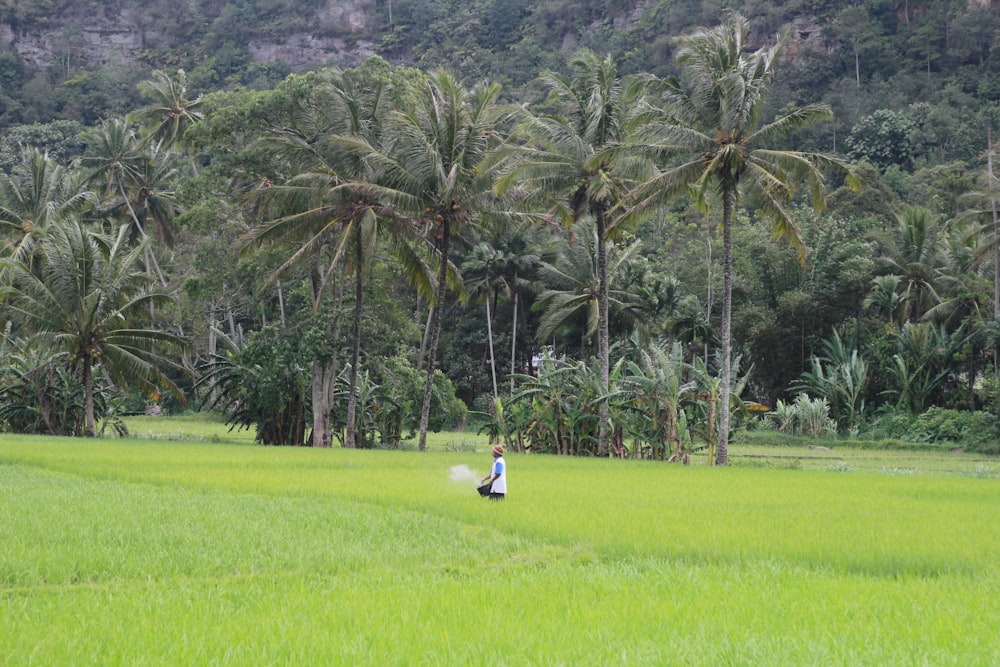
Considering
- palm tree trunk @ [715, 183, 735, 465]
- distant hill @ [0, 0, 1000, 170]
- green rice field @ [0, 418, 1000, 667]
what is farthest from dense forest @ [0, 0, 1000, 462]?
green rice field @ [0, 418, 1000, 667]

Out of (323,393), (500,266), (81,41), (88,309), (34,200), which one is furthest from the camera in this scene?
(81,41)

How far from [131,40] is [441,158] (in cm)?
7887

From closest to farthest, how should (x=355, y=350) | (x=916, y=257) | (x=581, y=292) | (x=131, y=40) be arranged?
(x=355, y=350) < (x=916, y=257) < (x=581, y=292) < (x=131, y=40)

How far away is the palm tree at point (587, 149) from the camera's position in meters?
23.6

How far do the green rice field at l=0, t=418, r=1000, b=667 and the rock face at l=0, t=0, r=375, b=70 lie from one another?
8398cm

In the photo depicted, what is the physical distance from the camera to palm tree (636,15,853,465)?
21.1 m

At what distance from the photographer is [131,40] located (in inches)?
3605

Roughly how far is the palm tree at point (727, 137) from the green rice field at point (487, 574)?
352 inches

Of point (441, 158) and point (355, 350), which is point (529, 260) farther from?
point (355, 350)

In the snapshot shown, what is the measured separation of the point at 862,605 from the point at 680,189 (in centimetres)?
1728

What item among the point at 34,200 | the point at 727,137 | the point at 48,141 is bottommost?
the point at 727,137

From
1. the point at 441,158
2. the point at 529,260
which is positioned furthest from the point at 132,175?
the point at 441,158

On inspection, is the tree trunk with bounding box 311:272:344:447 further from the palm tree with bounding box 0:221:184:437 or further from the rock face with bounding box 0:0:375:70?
the rock face with bounding box 0:0:375:70

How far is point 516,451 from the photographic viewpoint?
25.8 m
